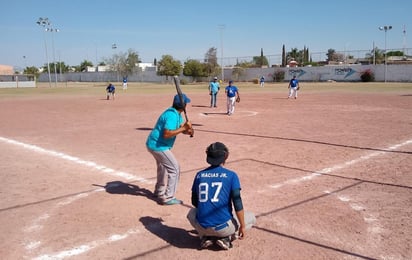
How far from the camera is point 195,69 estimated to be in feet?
278

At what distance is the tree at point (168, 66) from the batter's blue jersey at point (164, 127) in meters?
81.9

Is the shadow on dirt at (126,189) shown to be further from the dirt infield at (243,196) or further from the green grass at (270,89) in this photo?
the green grass at (270,89)

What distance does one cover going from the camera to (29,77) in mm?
80750

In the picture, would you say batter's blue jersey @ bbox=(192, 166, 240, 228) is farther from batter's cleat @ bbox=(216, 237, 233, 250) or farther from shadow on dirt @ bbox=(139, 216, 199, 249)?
shadow on dirt @ bbox=(139, 216, 199, 249)

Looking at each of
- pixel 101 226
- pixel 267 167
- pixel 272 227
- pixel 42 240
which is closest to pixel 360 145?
pixel 267 167

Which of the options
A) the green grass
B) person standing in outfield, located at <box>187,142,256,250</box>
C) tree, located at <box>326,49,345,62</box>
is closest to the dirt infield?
person standing in outfield, located at <box>187,142,256,250</box>

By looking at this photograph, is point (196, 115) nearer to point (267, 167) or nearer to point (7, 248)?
point (267, 167)

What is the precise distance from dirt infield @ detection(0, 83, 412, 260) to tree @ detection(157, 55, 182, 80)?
246 ft

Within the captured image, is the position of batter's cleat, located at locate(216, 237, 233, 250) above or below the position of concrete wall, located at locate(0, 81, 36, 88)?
below

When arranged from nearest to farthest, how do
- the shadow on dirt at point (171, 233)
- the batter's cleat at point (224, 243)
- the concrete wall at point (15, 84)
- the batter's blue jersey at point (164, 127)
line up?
the batter's cleat at point (224, 243) < the shadow on dirt at point (171, 233) < the batter's blue jersey at point (164, 127) < the concrete wall at point (15, 84)

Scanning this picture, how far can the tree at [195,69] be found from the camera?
8431cm

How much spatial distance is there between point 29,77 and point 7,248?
274ft

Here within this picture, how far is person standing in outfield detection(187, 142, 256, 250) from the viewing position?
4.62m

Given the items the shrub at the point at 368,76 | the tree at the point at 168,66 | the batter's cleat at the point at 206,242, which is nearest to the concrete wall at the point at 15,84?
the tree at the point at 168,66
